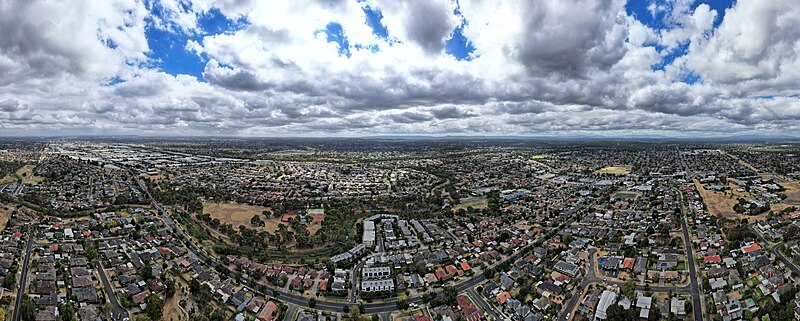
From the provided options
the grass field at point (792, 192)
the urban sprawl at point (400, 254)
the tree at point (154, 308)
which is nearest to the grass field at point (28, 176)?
the urban sprawl at point (400, 254)

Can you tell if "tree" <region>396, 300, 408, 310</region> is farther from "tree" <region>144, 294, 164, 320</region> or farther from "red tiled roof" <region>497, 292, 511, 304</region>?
"tree" <region>144, 294, 164, 320</region>

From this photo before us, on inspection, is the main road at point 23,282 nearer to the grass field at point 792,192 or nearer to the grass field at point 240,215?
the grass field at point 240,215

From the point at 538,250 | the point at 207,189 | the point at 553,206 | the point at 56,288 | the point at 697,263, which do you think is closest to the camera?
the point at 56,288

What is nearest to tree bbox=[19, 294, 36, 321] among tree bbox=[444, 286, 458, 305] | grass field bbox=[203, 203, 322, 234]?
grass field bbox=[203, 203, 322, 234]

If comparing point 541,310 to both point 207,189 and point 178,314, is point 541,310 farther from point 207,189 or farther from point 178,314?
point 207,189

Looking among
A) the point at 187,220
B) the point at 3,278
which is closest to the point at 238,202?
the point at 187,220

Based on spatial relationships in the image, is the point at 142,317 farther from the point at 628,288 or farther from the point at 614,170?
the point at 614,170

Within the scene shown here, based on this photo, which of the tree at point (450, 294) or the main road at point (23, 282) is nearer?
the main road at point (23, 282)
